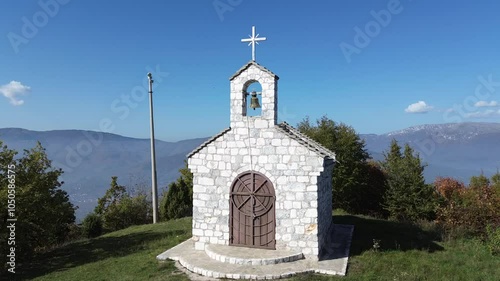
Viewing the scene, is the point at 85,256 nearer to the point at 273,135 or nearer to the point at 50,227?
the point at 50,227

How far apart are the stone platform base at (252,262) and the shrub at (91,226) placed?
43.5ft

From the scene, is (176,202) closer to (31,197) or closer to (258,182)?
(31,197)

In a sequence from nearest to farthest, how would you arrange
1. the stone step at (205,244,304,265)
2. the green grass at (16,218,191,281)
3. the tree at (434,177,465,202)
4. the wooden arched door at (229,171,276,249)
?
1. the stone step at (205,244,304,265)
2. the green grass at (16,218,191,281)
3. the wooden arched door at (229,171,276,249)
4. the tree at (434,177,465,202)

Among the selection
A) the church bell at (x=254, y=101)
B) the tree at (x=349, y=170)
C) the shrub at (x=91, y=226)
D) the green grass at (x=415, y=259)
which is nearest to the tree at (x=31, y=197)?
the shrub at (x=91, y=226)

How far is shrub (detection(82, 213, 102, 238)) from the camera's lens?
76.8 ft

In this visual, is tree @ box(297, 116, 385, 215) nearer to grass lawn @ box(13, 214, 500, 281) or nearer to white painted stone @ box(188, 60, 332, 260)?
grass lawn @ box(13, 214, 500, 281)

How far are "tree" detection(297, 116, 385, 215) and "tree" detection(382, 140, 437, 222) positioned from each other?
230 cm

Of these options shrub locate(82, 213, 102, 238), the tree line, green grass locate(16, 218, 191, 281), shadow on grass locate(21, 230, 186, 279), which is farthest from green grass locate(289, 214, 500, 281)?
shrub locate(82, 213, 102, 238)

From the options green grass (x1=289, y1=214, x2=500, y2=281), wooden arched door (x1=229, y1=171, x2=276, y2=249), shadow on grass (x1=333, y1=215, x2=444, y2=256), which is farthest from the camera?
shadow on grass (x1=333, y1=215, x2=444, y2=256)

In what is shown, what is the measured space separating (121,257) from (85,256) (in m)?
A: 2.29

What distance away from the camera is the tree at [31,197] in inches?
555

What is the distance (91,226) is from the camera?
23.5m

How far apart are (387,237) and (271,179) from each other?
6.93m

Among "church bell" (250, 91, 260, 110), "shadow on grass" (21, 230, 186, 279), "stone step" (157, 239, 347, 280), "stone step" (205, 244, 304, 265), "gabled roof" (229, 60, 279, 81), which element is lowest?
"shadow on grass" (21, 230, 186, 279)
